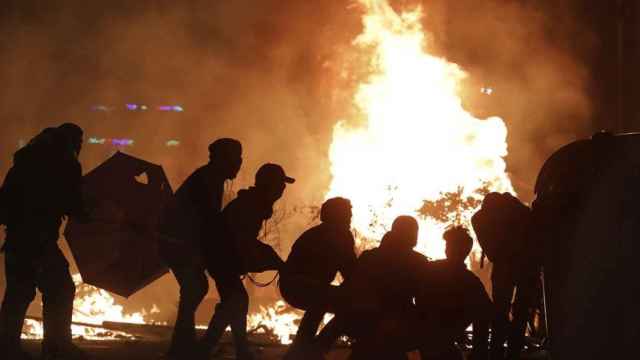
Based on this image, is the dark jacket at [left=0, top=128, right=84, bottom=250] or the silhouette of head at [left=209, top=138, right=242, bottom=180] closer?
the dark jacket at [left=0, top=128, right=84, bottom=250]

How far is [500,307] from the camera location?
7.99m

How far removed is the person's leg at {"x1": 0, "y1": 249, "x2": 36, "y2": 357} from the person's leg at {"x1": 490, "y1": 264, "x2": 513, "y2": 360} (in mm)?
3718

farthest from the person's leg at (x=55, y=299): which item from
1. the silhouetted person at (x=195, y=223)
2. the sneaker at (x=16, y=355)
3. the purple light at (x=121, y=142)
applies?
the purple light at (x=121, y=142)

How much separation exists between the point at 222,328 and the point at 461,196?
69.9 ft

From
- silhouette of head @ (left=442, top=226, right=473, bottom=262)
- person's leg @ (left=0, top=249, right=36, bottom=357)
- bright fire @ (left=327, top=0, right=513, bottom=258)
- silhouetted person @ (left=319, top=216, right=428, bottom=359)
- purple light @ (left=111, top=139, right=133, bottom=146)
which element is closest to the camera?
silhouetted person @ (left=319, top=216, right=428, bottom=359)

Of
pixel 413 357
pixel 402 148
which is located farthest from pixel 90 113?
pixel 413 357

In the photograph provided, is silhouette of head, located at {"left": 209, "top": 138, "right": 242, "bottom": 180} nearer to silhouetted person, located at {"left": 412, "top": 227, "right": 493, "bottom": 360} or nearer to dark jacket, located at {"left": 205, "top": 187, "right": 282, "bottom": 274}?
dark jacket, located at {"left": 205, "top": 187, "right": 282, "bottom": 274}

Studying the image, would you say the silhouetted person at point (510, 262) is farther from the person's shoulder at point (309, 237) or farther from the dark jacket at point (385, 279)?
the person's shoulder at point (309, 237)

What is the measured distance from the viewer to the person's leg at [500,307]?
7754 mm

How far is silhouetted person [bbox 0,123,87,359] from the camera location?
7.11 m

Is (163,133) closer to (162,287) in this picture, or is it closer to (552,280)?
(162,287)

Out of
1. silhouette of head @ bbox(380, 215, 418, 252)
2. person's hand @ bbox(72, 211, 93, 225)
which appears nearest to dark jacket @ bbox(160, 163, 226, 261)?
person's hand @ bbox(72, 211, 93, 225)

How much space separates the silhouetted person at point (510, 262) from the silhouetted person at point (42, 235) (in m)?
3.44

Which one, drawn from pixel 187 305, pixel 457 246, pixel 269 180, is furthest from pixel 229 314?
pixel 457 246
